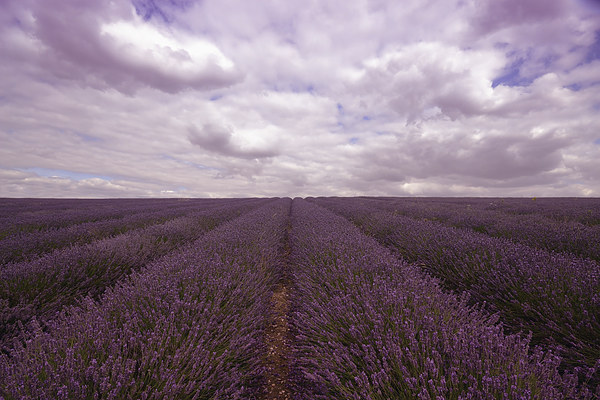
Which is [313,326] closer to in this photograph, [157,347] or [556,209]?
[157,347]

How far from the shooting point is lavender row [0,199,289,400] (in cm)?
130

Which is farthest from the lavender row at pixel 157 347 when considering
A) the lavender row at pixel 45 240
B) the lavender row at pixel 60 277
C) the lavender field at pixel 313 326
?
the lavender row at pixel 45 240

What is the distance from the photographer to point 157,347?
5.19 ft

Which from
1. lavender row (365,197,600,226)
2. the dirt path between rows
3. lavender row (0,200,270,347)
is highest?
lavender row (365,197,600,226)

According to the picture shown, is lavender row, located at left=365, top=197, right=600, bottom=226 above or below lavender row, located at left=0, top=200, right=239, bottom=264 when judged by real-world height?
above

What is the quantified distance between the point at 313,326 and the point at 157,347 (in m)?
1.03

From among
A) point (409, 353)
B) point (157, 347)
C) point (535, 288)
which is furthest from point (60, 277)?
point (535, 288)

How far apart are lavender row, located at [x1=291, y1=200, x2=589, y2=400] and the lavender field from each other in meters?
0.01

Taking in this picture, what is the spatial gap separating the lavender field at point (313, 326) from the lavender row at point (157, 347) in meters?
0.01

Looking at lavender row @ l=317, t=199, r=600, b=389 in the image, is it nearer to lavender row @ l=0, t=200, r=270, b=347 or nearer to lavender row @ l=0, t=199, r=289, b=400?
lavender row @ l=0, t=199, r=289, b=400

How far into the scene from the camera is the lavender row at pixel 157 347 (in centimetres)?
130

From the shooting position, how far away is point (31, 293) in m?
2.75

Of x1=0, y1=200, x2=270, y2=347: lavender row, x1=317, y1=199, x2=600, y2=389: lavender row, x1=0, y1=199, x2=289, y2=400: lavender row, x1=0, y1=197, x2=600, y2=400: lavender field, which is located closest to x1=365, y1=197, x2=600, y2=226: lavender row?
x1=0, y1=197, x2=600, y2=400: lavender field

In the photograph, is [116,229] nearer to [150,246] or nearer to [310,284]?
[150,246]
